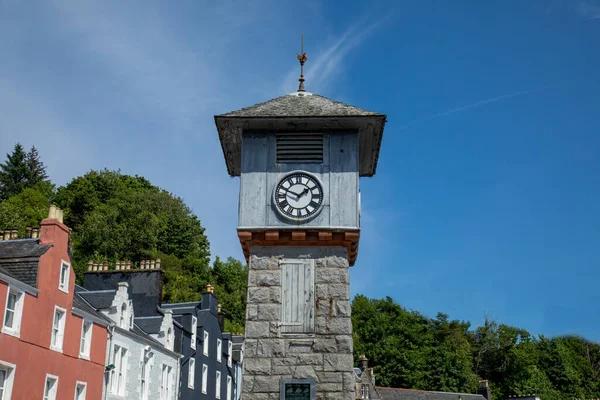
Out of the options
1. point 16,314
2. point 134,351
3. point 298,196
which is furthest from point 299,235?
point 134,351

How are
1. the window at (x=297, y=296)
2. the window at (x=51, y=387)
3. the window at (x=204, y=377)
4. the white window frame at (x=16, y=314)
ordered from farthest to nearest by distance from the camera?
the window at (x=204, y=377) < the window at (x=51, y=387) < the white window frame at (x=16, y=314) < the window at (x=297, y=296)

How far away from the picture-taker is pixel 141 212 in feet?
170

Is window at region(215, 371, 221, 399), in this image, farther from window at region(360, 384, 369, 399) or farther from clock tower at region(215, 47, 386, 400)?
clock tower at region(215, 47, 386, 400)

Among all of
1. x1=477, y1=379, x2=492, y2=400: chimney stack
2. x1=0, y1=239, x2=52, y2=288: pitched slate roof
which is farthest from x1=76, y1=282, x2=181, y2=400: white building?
x1=477, y1=379, x2=492, y2=400: chimney stack

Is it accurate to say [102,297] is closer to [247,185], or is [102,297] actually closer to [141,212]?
[247,185]

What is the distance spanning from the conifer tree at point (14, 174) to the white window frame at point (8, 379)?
147ft

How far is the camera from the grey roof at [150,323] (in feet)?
94.2

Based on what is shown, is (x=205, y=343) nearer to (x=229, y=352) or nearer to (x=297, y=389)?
(x=229, y=352)

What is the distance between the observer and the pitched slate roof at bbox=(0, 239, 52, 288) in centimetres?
2058

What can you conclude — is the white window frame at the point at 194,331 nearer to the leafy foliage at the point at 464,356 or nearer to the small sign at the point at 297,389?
the small sign at the point at 297,389

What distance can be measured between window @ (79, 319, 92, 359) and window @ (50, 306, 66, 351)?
1125 millimetres

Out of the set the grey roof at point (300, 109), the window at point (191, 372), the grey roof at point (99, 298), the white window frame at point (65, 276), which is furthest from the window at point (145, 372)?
the grey roof at point (300, 109)

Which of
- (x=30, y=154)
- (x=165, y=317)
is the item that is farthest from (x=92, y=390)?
(x=30, y=154)

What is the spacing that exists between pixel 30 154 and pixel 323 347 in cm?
5967
